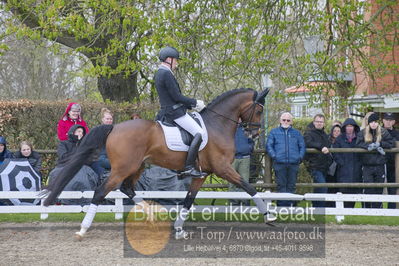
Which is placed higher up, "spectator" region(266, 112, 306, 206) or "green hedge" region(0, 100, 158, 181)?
"green hedge" region(0, 100, 158, 181)

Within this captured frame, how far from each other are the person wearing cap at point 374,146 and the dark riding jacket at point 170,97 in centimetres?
341

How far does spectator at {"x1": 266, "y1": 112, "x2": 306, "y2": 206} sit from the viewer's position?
340 inches

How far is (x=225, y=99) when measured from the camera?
7766 millimetres

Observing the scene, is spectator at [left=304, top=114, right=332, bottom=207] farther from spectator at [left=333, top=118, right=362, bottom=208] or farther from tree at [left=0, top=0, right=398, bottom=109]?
tree at [left=0, top=0, right=398, bottom=109]

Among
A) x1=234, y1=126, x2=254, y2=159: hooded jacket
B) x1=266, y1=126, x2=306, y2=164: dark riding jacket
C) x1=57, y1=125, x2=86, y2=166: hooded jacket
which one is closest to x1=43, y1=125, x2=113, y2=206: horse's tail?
x1=57, y1=125, x2=86, y2=166: hooded jacket

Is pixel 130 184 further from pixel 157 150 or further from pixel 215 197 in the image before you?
pixel 215 197

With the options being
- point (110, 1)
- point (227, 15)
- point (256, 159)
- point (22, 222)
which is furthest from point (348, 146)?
point (22, 222)

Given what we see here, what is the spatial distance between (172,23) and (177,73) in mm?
1347

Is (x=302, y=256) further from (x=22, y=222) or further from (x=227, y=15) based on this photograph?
(x=227, y=15)

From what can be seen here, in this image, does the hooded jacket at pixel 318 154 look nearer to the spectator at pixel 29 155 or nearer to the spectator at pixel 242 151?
the spectator at pixel 242 151

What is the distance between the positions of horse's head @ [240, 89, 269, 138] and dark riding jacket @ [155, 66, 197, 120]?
3.14 ft

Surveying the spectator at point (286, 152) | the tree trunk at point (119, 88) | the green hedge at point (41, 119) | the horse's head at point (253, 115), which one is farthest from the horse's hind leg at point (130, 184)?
the tree trunk at point (119, 88)

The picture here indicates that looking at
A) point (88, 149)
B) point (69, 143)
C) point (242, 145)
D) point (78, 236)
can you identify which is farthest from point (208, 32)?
point (78, 236)

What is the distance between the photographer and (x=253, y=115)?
25.4ft
